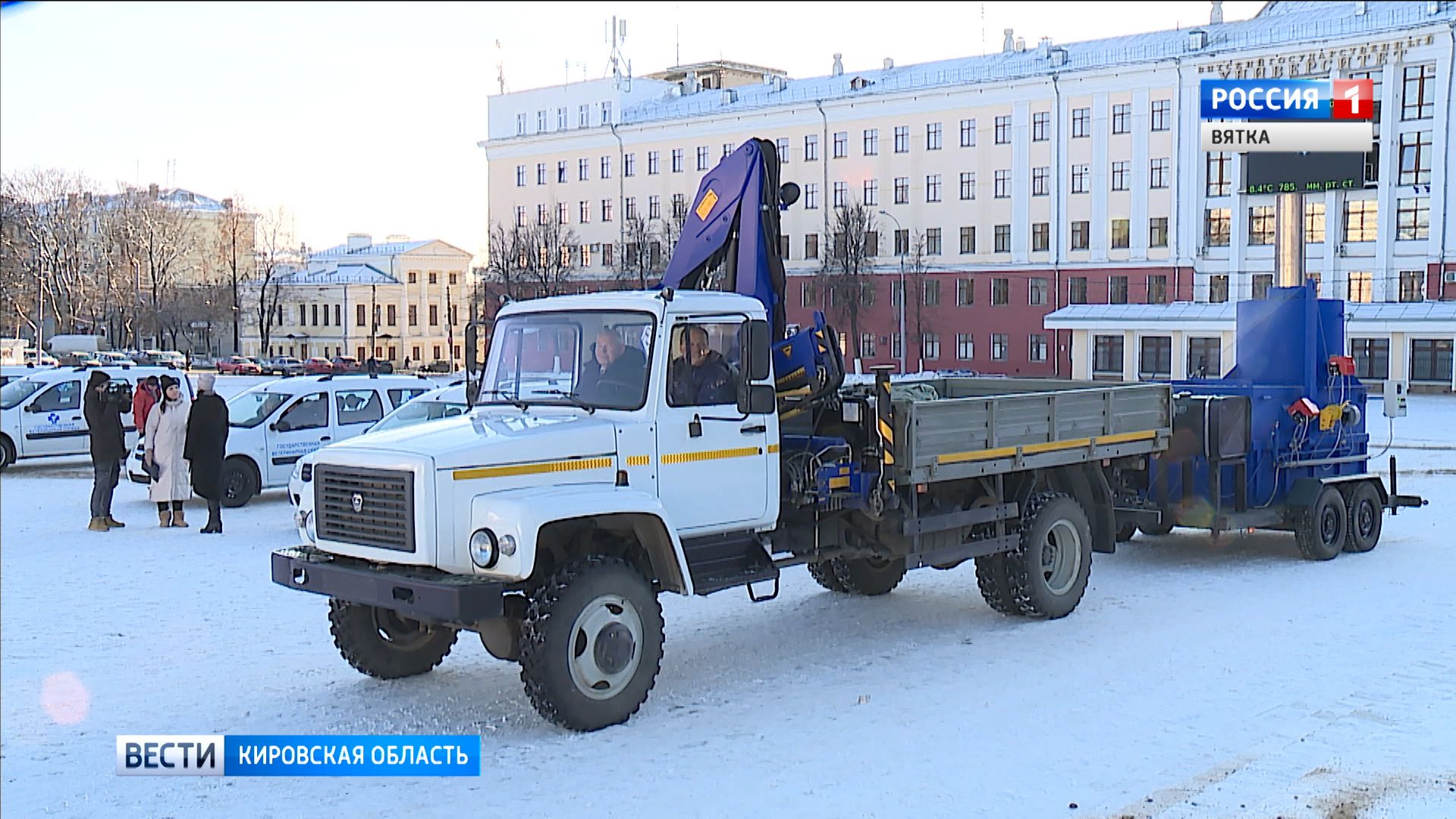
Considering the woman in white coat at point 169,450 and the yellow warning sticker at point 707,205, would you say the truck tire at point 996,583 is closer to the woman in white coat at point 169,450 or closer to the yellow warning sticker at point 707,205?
the yellow warning sticker at point 707,205

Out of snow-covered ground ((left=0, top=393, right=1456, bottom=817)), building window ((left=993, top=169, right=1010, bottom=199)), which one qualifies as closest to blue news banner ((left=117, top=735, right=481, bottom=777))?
snow-covered ground ((left=0, top=393, right=1456, bottom=817))

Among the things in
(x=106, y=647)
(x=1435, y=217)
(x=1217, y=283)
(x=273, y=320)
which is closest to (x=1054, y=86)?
(x=1217, y=283)

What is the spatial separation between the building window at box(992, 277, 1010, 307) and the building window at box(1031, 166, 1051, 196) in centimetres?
439

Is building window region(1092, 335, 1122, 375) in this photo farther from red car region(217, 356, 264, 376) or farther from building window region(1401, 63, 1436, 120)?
red car region(217, 356, 264, 376)

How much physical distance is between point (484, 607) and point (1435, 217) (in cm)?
5911

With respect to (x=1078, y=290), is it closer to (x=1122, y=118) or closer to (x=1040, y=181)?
(x=1040, y=181)

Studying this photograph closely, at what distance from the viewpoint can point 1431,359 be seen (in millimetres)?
54344

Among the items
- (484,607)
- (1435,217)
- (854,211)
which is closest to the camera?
(484,607)

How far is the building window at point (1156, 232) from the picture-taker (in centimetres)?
6334

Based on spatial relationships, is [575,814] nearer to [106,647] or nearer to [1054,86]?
[106,647]

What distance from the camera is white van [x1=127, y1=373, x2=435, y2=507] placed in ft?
59.4

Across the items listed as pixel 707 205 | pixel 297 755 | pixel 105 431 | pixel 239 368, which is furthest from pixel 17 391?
pixel 239 368

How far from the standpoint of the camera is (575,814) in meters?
6.48

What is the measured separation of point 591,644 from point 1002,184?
206 feet
